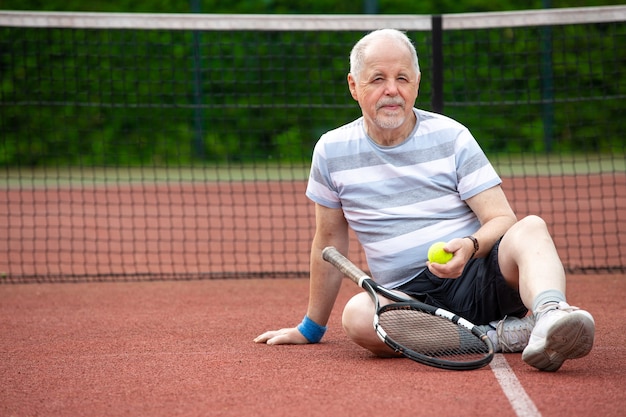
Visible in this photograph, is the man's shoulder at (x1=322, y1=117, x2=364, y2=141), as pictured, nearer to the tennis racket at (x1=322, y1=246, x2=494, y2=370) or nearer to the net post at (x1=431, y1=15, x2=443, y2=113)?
the tennis racket at (x1=322, y1=246, x2=494, y2=370)

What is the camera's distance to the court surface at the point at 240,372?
2.95 m

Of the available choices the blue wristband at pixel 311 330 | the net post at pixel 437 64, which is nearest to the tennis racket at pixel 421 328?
the blue wristband at pixel 311 330

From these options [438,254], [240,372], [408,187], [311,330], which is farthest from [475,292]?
[240,372]

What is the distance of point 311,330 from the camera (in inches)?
153

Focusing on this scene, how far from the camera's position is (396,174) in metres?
3.59

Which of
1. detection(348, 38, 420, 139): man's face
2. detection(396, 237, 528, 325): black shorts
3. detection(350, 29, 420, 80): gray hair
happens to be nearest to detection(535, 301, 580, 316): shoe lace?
detection(396, 237, 528, 325): black shorts

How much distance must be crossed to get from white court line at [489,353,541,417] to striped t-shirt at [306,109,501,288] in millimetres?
463

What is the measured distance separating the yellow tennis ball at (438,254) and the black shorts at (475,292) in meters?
0.25

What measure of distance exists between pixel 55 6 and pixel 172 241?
664cm

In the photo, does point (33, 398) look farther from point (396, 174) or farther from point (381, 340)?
point (396, 174)

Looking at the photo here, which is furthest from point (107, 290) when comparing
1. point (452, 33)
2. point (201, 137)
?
point (452, 33)

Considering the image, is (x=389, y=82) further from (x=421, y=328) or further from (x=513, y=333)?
(x=513, y=333)

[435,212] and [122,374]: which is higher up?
[435,212]

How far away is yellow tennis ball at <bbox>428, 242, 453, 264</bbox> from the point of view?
323cm
